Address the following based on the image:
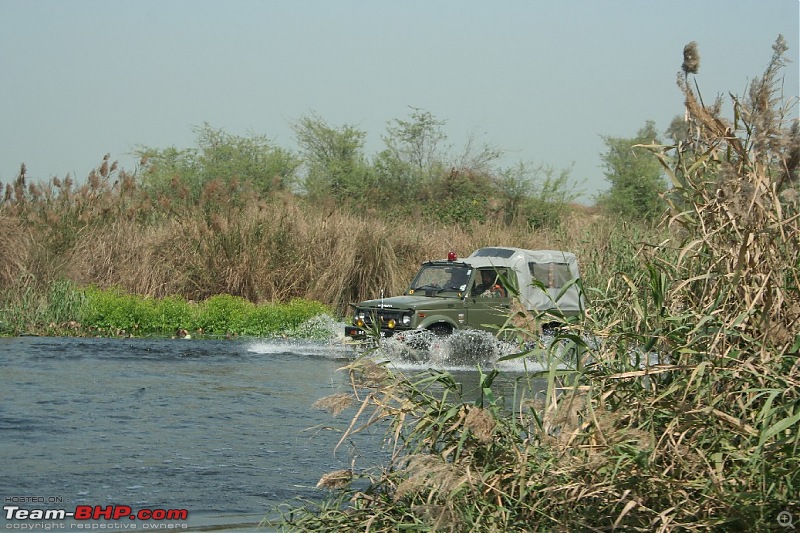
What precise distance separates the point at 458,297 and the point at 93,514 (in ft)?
32.4

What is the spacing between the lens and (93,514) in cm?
630

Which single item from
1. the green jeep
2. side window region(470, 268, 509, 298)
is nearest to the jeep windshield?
the green jeep

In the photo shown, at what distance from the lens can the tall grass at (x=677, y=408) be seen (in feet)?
13.9

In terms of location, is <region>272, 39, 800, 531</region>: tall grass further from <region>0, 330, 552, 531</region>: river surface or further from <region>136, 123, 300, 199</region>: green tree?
<region>136, 123, 300, 199</region>: green tree

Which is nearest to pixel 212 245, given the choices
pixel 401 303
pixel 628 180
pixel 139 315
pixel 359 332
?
pixel 139 315

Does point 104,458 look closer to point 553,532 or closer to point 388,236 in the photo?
point 553,532

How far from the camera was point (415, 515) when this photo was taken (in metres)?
4.77

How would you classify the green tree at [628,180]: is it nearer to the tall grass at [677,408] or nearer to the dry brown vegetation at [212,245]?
the dry brown vegetation at [212,245]

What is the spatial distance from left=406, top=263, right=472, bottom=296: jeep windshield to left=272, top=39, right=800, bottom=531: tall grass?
10.8 m

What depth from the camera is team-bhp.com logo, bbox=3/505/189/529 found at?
617 centimetres

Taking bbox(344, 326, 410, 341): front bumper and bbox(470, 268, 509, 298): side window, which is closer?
bbox(344, 326, 410, 341): front bumper

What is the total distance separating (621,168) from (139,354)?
34.6 meters

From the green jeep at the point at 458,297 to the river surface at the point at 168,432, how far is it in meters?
1.13

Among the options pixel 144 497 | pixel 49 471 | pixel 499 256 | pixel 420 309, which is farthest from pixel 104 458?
pixel 499 256
